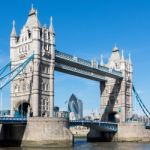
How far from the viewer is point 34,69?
60844mm

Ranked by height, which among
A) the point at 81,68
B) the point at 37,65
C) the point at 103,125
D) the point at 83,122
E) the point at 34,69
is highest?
the point at 81,68

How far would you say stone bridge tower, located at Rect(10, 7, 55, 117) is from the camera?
→ 6088 cm

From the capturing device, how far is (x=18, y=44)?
6500 cm

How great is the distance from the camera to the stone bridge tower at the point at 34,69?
200 feet

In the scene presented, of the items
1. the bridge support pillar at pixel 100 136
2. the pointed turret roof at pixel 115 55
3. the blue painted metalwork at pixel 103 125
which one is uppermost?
the pointed turret roof at pixel 115 55

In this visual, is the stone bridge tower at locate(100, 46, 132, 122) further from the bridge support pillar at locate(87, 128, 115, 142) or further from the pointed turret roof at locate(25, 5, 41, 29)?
the pointed turret roof at locate(25, 5, 41, 29)

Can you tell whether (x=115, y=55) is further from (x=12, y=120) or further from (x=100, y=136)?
(x=12, y=120)

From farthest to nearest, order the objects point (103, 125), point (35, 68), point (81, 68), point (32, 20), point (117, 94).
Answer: point (117, 94), point (81, 68), point (103, 125), point (32, 20), point (35, 68)

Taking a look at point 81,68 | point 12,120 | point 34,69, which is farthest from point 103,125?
point 12,120

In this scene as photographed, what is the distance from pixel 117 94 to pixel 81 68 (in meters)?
14.7

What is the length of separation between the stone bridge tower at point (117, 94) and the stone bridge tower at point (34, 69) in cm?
2261

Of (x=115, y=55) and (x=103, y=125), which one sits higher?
(x=115, y=55)

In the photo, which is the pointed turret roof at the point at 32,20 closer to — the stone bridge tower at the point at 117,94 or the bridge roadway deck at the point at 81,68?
the bridge roadway deck at the point at 81,68

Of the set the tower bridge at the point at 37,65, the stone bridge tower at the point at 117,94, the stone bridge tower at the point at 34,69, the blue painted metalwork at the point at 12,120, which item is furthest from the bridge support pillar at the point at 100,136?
the blue painted metalwork at the point at 12,120
